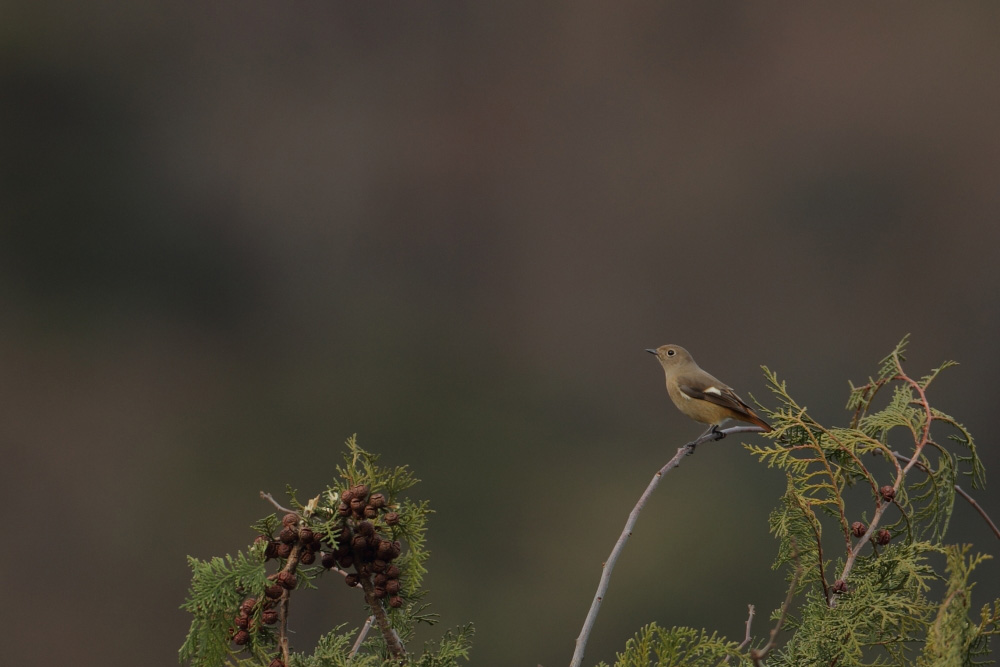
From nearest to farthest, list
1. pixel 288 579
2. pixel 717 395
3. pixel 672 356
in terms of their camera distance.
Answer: pixel 288 579
pixel 717 395
pixel 672 356

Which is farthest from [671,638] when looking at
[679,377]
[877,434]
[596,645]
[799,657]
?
[596,645]

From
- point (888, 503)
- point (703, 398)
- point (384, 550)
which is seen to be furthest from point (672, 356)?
point (384, 550)

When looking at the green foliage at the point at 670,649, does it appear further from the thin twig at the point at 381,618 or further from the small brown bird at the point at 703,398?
the small brown bird at the point at 703,398

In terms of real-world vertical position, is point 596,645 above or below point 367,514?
above

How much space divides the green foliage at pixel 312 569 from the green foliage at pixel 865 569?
143 millimetres

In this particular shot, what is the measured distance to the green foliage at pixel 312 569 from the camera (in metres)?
0.56

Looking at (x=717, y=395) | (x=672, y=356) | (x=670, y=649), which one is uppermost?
(x=672, y=356)

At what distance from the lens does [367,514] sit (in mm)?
573

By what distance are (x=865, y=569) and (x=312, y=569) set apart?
352 mm

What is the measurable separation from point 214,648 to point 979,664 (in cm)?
44

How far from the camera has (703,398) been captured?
66.9 inches

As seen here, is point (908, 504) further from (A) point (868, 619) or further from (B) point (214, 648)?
(B) point (214, 648)

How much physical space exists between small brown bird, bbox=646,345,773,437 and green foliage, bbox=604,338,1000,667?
34.1 inches

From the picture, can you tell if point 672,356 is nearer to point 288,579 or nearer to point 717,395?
point 717,395
